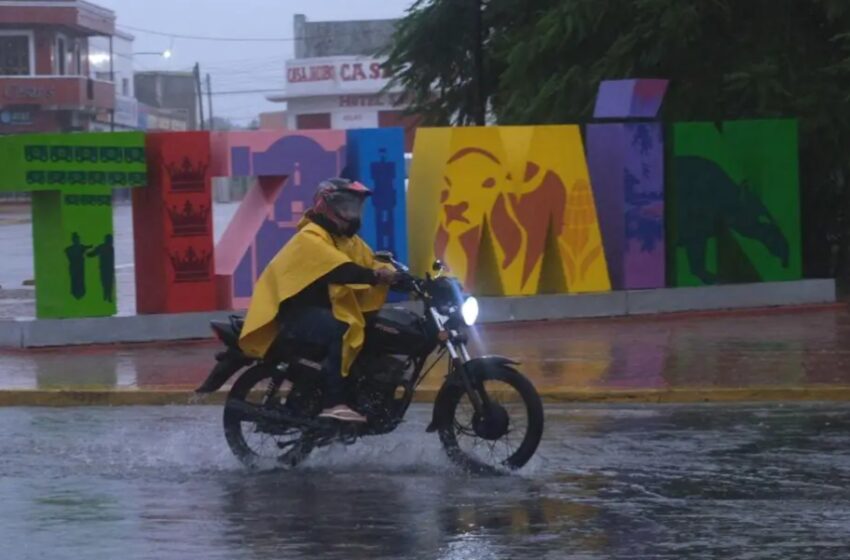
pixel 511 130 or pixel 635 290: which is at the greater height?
pixel 511 130

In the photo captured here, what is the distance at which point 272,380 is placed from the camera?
31.3 ft

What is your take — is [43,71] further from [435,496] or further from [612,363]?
[435,496]

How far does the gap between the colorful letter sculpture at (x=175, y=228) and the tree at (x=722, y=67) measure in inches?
226

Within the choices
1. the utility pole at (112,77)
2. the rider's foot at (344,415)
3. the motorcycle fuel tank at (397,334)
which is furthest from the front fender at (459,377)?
the utility pole at (112,77)

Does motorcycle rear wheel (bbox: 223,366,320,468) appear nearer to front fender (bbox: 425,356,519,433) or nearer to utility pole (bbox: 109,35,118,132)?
front fender (bbox: 425,356,519,433)

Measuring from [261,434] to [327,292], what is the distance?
1026 mm

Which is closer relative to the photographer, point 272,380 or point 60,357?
point 272,380

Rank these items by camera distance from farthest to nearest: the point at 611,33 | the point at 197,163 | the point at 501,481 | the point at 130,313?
the point at 611,33
the point at 130,313
the point at 197,163
the point at 501,481

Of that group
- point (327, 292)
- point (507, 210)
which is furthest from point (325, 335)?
point (507, 210)

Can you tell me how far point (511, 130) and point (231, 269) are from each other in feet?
11.3

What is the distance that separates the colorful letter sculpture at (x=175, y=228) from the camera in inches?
627

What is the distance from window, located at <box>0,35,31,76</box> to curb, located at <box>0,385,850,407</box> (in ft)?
184

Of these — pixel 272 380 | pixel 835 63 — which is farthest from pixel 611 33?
pixel 272 380

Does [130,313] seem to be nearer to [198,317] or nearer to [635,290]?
[198,317]
